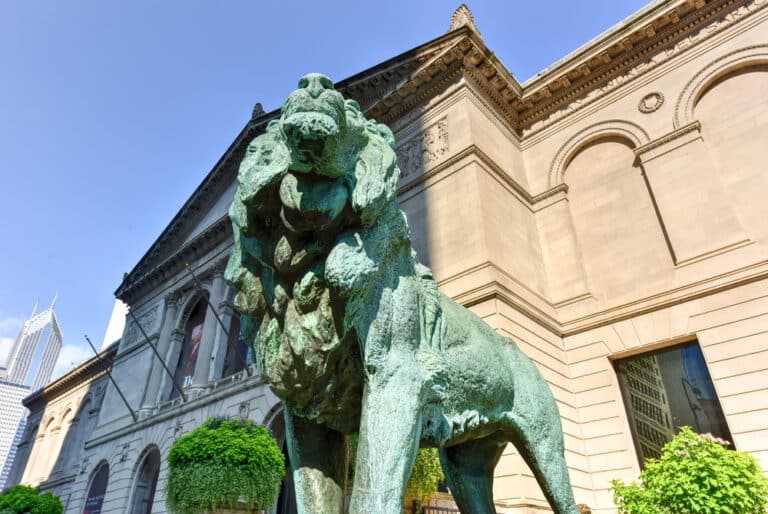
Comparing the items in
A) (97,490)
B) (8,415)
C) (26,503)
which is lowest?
(26,503)

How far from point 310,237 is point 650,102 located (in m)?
15.7

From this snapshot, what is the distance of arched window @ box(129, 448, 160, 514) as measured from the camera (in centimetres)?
2205

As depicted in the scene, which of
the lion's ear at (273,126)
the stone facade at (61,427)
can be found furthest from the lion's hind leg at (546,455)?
the stone facade at (61,427)

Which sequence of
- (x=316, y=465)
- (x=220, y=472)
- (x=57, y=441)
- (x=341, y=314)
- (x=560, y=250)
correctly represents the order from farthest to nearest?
(x=57, y=441) → (x=560, y=250) → (x=220, y=472) → (x=316, y=465) → (x=341, y=314)

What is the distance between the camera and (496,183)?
50.0ft

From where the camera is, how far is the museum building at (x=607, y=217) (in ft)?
38.3

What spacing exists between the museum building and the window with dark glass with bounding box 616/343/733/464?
0.03 m

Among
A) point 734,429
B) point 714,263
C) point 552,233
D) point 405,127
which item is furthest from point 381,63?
point 734,429

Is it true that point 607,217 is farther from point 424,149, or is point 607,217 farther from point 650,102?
point 424,149

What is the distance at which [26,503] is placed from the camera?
17.8 meters

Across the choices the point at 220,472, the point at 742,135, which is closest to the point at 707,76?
the point at 742,135

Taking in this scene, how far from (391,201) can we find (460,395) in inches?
34.6

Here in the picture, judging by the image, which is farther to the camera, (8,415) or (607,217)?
(8,415)

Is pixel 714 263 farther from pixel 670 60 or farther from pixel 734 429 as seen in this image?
pixel 670 60
